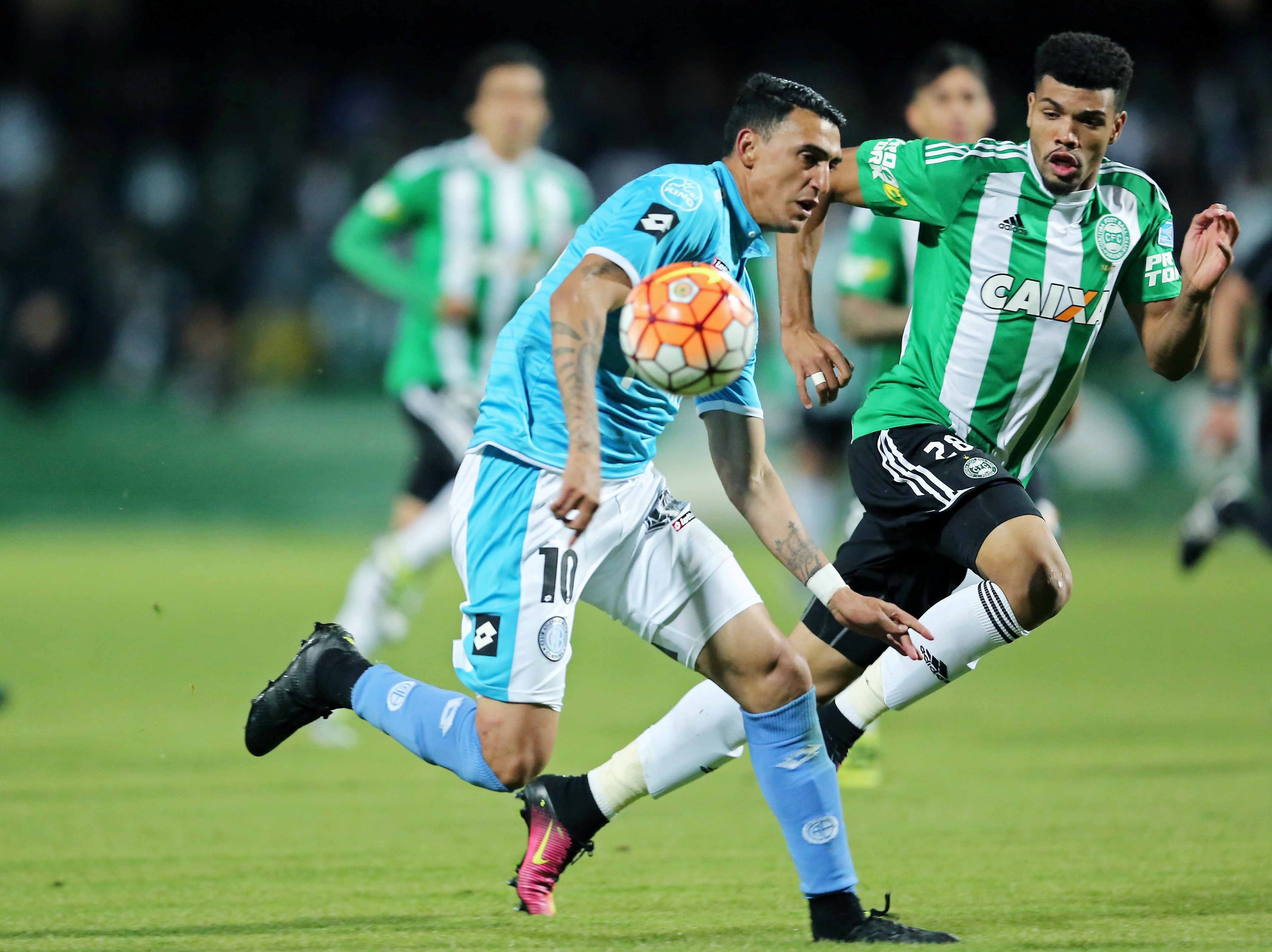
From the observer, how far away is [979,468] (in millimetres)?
4895

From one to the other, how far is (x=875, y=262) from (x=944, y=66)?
0.95 meters

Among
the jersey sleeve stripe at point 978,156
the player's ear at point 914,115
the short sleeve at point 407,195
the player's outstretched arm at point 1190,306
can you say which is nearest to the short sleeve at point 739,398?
the jersey sleeve stripe at point 978,156

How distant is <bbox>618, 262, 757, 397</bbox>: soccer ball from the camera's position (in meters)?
3.92

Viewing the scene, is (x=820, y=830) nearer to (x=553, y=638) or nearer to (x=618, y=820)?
(x=553, y=638)

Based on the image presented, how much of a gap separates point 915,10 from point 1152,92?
3386 millimetres

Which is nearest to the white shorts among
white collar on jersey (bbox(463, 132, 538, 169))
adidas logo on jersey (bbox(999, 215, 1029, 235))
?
adidas logo on jersey (bbox(999, 215, 1029, 235))

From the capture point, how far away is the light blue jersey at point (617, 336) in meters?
4.07

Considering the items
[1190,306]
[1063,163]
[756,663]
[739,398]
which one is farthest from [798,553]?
[1063,163]

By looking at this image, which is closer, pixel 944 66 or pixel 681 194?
pixel 681 194

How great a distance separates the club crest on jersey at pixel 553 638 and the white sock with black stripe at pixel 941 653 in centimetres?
107

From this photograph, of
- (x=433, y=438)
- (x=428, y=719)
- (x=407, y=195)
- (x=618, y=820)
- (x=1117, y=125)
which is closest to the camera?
(x=428, y=719)

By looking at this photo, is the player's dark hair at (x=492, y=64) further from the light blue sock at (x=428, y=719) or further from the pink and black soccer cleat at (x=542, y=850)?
the pink and black soccer cleat at (x=542, y=850)

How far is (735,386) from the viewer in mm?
4508

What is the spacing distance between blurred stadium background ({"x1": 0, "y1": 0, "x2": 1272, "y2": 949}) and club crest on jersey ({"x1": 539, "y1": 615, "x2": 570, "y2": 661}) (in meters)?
0.66
